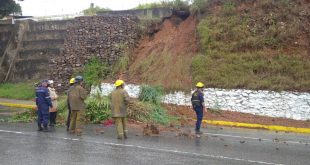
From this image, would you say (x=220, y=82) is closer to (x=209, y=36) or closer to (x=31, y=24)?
(x=209, y=36)

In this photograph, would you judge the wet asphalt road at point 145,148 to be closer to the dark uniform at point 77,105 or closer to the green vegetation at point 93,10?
the dark uniform at point 77,105

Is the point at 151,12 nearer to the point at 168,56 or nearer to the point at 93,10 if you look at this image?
the point at 93,10

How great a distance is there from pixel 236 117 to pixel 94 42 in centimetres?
1131

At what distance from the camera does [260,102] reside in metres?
20.1

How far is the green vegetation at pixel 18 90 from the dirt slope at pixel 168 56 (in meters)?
6.35

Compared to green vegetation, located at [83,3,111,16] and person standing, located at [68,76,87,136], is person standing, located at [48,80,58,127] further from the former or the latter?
green vegetation, located at [83,3,111,16]

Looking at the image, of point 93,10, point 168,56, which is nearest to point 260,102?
point 168,56

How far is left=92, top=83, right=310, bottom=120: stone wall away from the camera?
763 inches

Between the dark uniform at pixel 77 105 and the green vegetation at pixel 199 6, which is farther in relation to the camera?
the green vegetation at pixel 199 6

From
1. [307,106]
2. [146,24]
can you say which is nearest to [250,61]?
[307,106]

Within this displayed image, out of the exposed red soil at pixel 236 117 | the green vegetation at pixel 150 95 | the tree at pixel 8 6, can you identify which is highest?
the tree at pixel 8 6

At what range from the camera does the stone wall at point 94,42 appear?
1084 inches

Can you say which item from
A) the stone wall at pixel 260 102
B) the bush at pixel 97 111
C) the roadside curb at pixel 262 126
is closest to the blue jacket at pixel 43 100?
the bush at pixel 97 111

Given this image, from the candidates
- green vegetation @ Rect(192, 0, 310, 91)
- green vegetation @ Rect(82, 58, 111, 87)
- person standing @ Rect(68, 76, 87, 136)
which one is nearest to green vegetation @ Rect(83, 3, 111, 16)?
green vegetation @ Rect(82, 58, 111, 87)
